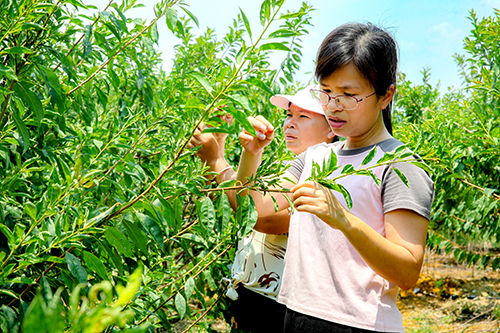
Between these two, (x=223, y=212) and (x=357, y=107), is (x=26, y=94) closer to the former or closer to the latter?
(x=223, y=212)

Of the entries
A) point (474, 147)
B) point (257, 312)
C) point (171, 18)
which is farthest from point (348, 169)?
point (474, 147)

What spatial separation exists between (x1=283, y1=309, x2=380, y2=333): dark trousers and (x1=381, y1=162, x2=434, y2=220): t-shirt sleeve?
43 centimetres

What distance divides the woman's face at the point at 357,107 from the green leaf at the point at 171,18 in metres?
0.63

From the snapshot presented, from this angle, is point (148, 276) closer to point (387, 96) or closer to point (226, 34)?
point (387, 96)

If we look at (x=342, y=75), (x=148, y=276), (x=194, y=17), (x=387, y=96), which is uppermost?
(x=194, y=17)

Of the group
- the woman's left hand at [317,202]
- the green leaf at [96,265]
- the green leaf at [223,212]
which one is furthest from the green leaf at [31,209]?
the woman's left hand at [317,202]

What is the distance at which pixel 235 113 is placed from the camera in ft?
3.33

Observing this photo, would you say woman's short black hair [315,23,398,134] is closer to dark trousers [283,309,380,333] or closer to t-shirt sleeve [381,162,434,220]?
t-shirt sleeve [381,162,434,220]

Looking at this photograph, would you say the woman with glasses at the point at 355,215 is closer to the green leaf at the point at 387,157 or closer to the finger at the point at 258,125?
the finger at the point at 258,125

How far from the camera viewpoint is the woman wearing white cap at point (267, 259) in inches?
78.9

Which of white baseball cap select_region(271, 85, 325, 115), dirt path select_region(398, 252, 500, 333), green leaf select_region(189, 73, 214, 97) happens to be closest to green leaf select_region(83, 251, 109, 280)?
green leaf select_region(189, 73, 214, 97)

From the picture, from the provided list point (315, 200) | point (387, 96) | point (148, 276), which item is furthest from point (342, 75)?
point (148, 276)

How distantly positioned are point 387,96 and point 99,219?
1.18 m

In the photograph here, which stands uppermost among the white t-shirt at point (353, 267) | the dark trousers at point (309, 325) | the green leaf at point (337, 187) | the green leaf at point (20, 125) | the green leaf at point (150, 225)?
the green leaf at point (20, 125)
